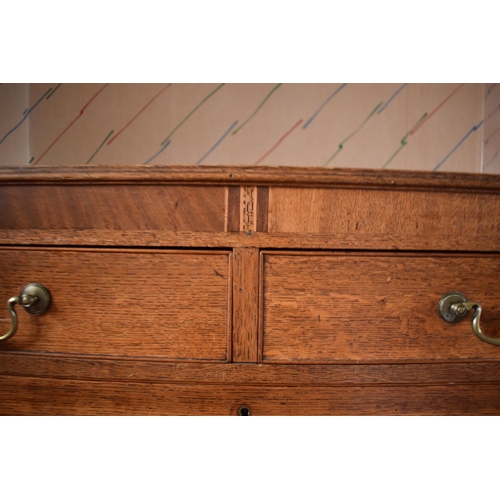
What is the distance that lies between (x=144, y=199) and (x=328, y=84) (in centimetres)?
74

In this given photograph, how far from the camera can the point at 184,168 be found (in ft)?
1.22

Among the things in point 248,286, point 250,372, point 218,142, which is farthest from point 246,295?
point 218,142

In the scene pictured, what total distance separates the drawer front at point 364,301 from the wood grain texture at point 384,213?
0.12ft

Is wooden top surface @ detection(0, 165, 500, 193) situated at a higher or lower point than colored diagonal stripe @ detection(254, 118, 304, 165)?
lower

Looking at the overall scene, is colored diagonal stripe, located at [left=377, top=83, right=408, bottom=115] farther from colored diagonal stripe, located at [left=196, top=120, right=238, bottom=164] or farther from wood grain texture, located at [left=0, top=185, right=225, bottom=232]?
wood grain texture, located at [left=0, top=185, right=225, bottom=232]

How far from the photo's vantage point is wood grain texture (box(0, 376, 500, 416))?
1.28 ft

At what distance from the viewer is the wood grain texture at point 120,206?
0.38 m

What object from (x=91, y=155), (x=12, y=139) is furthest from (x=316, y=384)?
(x=12, y=139)

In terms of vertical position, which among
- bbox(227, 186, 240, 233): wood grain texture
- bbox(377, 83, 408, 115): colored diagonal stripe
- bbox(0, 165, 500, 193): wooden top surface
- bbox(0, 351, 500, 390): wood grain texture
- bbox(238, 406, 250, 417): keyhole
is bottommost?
bbox(238, 406, 250, 417): keyhole

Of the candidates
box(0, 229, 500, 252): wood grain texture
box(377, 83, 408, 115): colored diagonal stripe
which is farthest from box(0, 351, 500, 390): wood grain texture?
box(377, 83, 408, 115): colored diagonal stripe

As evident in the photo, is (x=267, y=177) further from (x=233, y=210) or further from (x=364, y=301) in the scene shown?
(x=364, y=301)

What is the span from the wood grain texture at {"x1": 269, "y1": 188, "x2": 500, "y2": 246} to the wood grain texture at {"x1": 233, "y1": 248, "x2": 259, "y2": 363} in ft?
0.19

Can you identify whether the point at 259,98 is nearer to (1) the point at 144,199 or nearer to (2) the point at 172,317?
(1) the point at 144,199

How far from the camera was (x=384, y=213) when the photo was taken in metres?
0.38
